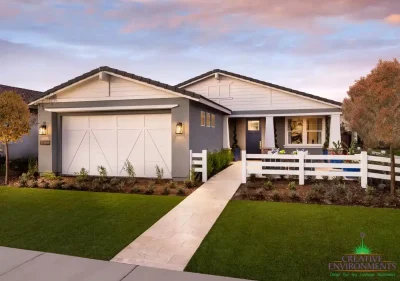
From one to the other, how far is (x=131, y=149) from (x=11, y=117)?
14.9 ft

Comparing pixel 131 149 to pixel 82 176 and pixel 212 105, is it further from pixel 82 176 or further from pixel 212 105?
pixel 212 105

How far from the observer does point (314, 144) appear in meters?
17.0

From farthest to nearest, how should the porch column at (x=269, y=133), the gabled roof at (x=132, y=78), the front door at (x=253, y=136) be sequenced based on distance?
1. the front door at (x=253, y=136)
2. the porch column at (x=269, y=133)
3. the gabled roof at (x=132, y=78)

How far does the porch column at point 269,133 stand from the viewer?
1667cm

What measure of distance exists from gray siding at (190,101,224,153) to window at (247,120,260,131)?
243 centimetres

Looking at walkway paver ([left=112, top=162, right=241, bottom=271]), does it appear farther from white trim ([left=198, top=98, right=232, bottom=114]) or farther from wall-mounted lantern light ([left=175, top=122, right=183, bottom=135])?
white trim ([left=198, top=98, right=232, bottom=114])

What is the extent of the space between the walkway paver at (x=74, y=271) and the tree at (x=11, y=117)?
25.6 ft

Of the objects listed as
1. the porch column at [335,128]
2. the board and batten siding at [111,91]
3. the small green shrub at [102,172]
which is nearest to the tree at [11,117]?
the board and batten siding at [111,91]

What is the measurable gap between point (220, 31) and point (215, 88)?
4.77 m

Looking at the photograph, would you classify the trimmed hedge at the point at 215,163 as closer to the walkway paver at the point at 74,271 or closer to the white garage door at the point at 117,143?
the white garage door at the point at 117,143

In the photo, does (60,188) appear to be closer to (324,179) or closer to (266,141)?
(324,179)

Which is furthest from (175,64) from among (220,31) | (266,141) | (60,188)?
(60,188)

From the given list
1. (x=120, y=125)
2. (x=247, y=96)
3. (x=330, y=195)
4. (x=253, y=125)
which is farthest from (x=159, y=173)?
(x=253, y=125)

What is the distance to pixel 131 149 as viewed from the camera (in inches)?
465
